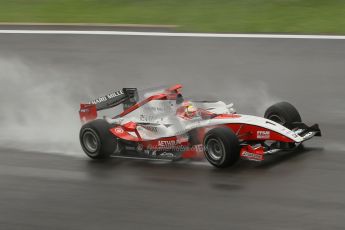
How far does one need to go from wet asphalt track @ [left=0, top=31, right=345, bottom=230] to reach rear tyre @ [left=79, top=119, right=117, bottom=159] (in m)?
0.17

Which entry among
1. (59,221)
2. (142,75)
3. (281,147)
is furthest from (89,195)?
(142,75)

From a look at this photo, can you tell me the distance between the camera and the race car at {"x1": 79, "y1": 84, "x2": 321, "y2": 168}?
1108 centimetres

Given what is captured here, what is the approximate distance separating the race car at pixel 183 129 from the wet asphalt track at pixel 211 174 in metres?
0.20

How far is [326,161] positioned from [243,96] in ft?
14.4

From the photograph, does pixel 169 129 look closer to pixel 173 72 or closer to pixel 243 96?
pixel 243 96

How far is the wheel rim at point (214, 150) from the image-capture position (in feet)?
36.2

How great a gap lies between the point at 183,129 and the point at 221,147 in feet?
2.73

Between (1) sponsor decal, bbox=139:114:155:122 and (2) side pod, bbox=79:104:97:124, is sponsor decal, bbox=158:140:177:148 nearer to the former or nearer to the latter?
(1) sponsor decal, bbox=139:114:155:122

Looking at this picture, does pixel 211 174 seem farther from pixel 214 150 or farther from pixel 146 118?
pixel 146 118

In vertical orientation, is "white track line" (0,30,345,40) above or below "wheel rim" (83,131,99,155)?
above

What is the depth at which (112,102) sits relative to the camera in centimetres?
1264

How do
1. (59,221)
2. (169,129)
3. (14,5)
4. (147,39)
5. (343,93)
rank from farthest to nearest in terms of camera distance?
(14,5)
(147,39)
(343,93)
(169,129)
(59,221)

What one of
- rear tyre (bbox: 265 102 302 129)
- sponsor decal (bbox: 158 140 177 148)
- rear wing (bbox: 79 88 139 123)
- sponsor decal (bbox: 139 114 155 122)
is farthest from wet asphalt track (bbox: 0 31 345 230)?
rear wing (bbox: 79 88 139 123)

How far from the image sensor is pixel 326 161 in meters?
11.3
